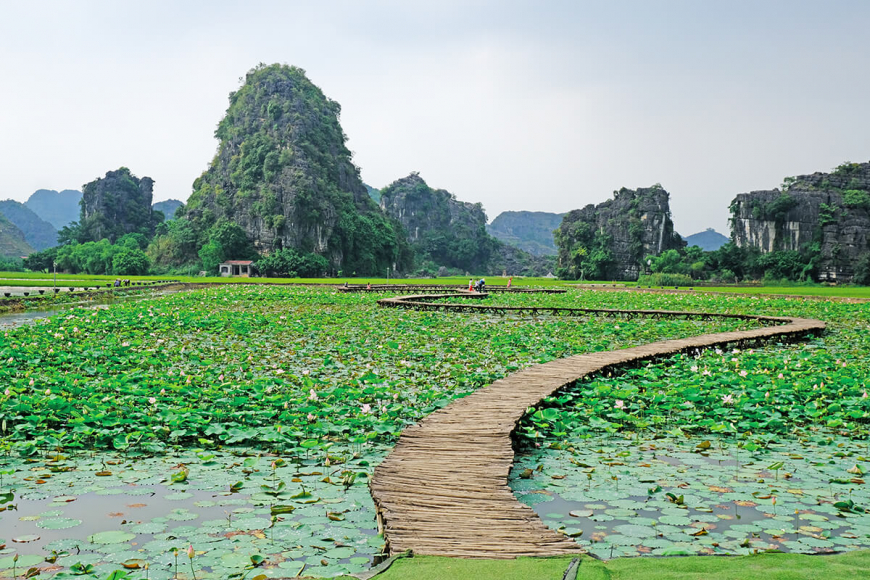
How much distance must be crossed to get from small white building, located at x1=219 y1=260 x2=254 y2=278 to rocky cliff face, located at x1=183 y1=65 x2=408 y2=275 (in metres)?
3.25

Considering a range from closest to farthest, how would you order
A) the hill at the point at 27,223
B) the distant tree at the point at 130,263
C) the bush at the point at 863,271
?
1. the bush at the point at 863,271
2. the distant tree at the point at 130,263
3. the hill at the point at 27,223

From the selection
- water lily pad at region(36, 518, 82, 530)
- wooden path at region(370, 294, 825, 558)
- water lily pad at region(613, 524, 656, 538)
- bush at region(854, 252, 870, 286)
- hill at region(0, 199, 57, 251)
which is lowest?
water lily pad at region(613, 524, 656, 538)

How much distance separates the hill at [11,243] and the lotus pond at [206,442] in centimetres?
11710

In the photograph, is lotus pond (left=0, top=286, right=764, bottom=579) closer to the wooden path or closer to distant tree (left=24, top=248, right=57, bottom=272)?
the wooden path

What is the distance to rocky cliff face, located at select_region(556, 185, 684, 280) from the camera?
7706 cm

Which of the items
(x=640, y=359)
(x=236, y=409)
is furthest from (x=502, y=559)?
(x=640, y=359)

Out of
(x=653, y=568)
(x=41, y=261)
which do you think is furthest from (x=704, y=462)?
(x=41, y=261)

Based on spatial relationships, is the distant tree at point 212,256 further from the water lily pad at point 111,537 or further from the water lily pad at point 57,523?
the water lily pad at point 111,537

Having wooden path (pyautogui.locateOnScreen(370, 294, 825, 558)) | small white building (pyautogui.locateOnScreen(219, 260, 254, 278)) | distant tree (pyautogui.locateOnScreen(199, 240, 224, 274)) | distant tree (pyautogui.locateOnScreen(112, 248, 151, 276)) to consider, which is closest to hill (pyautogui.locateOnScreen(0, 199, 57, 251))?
distant tree (pyautogui.locateOnScreen(112, 248, 151, 276))

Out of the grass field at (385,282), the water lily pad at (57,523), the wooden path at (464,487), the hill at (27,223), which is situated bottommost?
the water lily pad at (57,523)

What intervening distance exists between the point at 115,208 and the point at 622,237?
225 feet

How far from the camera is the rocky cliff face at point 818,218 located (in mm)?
62500

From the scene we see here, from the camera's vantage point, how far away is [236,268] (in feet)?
225

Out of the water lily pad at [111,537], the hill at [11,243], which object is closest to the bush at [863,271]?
the water lily pad at [111,537]
